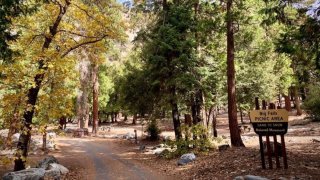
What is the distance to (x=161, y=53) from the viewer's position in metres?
20.5

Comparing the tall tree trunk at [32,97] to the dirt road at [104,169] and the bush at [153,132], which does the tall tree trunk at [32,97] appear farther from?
the bush at [153,132]

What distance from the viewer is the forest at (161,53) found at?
39.3ft

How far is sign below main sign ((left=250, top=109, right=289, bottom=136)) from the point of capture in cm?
1000

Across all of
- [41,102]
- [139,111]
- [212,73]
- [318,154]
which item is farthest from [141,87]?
[318,154]

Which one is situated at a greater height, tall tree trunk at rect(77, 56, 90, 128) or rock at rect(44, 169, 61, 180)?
tall tree trunk at rect(77, 56, 90, 128)

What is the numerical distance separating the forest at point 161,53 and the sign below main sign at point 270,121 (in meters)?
0.56

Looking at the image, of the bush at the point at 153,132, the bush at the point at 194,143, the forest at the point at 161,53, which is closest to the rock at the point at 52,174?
the forest at the point at 161,53

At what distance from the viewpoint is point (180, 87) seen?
19.6 metres

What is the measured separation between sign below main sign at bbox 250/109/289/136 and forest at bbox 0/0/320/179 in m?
0.56

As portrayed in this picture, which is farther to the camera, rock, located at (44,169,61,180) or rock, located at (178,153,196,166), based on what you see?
rock, located at (178,153,196,166)

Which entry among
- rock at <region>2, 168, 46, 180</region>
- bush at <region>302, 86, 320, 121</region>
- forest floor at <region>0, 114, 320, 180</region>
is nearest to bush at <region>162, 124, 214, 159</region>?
forest floor at <region>0, 114, 320, 180</region>

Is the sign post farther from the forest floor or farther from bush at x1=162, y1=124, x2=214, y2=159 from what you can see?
bush at x1=162, y1=124, x2=214, y2=159

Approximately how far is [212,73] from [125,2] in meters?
8.37

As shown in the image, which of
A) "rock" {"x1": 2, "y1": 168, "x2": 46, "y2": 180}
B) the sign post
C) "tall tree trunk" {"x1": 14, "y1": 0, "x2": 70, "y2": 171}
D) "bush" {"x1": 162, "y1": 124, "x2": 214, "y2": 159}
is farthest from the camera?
"bush" {"x1": 162, "y1": 124, "x2": 214, "y2": 159}
